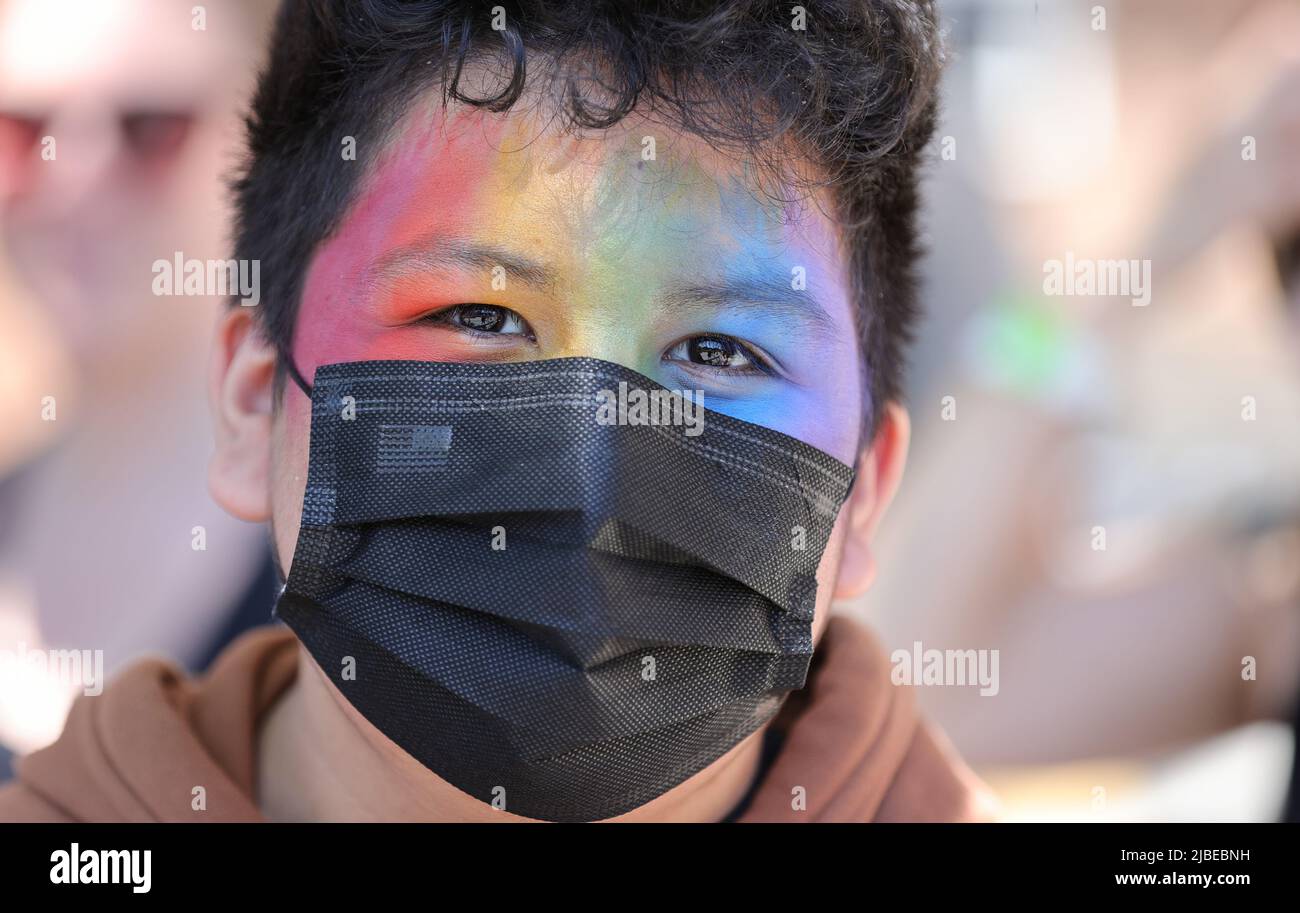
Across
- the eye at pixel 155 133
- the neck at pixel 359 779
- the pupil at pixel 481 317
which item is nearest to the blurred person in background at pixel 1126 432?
the neck at pixel 359 779

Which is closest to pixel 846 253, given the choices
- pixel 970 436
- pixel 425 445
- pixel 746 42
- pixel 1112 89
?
pixel 746 42

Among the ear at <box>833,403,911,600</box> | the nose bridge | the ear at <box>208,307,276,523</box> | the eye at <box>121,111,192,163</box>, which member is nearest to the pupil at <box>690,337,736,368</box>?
the nose bridge

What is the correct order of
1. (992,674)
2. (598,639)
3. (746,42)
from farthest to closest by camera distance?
(992,674), (746,42), (598,639)

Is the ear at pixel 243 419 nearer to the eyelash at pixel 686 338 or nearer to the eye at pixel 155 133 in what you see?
the eyelash at pixel 686 338

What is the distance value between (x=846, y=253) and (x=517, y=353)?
0.64m

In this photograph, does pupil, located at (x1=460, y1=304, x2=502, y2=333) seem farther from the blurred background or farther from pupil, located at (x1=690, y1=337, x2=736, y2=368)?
the blurred background

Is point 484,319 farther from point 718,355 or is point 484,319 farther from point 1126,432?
point 1126,432

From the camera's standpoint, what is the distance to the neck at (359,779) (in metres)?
1.89

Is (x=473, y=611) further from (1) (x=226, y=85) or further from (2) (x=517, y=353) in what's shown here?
(1) (x=226, y=85)

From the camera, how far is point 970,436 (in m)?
4.16

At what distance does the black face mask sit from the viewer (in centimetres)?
161

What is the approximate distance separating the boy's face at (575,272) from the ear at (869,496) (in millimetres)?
173

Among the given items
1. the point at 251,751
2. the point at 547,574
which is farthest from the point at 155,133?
the point at 547,574

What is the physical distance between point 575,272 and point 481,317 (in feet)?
0.57
